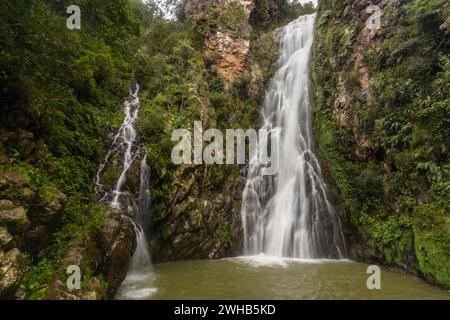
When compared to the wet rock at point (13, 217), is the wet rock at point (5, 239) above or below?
below

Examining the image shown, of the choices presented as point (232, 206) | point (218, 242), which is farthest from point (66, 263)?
point (232, 206)

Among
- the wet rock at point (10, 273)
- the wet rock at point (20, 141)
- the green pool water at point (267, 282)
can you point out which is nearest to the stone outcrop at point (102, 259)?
the green pool water at point (267, 282)

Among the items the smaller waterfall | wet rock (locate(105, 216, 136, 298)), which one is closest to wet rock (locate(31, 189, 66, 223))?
wet rock (locate(105, 216, 136, 298))

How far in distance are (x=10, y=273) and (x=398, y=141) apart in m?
11.1

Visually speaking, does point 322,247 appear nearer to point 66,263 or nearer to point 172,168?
point 172,168

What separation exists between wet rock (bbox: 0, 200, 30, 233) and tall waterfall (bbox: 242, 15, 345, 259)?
875cm

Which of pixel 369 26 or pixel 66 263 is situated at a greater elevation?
pixel 369 26

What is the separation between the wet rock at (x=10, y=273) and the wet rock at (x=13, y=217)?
20.6 inches

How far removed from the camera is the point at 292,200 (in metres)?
14.0

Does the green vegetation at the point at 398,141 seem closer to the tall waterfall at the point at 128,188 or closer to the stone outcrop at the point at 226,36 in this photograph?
the stone outcrop at the point at 226,36

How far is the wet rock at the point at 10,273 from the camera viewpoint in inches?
204

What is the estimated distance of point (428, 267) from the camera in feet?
29.5

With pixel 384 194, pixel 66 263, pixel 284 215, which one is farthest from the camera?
pixel 284 215

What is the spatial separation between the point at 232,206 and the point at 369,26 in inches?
386
